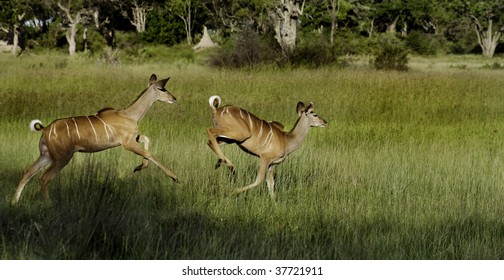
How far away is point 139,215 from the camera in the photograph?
561 centimetres

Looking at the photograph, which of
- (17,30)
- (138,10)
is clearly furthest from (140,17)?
(17,30)

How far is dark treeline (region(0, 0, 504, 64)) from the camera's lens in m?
31.2

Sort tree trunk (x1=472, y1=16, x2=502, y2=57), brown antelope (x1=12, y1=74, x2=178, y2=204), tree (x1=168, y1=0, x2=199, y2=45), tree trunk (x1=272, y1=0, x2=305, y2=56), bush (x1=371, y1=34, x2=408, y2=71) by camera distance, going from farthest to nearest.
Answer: tree trunk (x1=472, y1=16, x2=502, y2=57) < tree (x1=168, y1=0, x2=199, y2=45) < tree trunk (x1=272, y1=0, x2=305, y2=56) < bush (x1=371, y1=34, x2=408, y2=71) < brown antelope (x1=12, y1=74, x2=178, y2=204)

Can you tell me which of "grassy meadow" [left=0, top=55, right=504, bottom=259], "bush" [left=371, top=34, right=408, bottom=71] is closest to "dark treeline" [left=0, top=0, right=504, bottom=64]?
"bush" [left=371, top=34, right=408, bottom=71]

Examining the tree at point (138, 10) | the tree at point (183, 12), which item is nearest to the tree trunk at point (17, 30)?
the tree at point (183, 12)

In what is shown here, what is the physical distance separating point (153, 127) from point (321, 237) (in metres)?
6.63

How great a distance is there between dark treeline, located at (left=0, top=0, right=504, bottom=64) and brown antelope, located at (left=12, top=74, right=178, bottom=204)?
1953cm

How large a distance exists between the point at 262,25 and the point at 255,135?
4117 centimetres

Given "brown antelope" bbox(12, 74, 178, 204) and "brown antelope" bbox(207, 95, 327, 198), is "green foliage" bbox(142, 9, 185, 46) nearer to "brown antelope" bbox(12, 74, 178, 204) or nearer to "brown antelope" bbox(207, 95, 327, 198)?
"brown antelope" bbox(207, 95, 327, 198)

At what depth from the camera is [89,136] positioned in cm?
579

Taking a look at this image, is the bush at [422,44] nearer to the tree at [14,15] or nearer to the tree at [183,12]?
the tree at [183,12]

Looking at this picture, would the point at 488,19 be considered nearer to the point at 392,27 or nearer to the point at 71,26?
the point at 392,27

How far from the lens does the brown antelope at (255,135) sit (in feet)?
19.5

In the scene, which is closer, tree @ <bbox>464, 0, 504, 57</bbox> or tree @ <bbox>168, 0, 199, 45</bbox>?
tree @ <bbox>168, 0, 199, 45</bbox>
